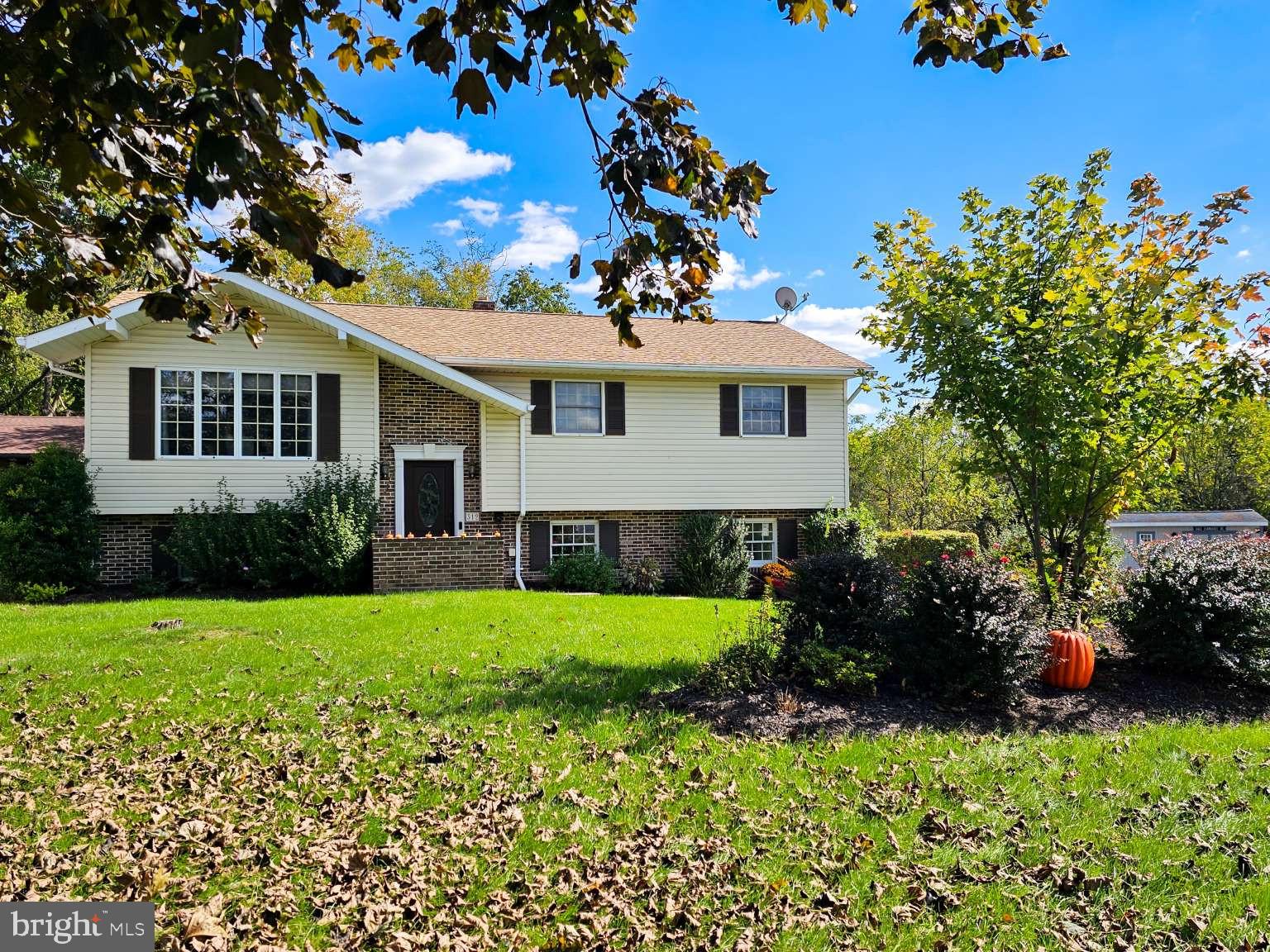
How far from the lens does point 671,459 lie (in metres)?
16.2

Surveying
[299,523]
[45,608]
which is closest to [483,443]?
[299,523]

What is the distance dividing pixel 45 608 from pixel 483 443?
7.35 m

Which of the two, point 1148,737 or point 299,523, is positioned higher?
point 299,523

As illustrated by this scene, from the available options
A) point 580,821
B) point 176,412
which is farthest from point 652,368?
point 580,821

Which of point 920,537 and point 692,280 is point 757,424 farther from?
point 692,280

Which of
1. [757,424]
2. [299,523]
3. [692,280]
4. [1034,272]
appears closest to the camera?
[692,280]

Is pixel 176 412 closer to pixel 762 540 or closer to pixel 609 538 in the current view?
pixel 609 538

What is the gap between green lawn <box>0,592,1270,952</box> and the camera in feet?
10.6

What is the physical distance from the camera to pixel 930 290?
782 cm

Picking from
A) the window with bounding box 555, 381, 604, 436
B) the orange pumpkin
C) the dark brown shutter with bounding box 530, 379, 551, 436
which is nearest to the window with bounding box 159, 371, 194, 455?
the dark brown shutter with bounding box 530, 379, 551, 436

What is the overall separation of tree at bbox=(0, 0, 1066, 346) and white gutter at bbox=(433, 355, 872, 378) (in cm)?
1000

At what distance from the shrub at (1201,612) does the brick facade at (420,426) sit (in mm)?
11079

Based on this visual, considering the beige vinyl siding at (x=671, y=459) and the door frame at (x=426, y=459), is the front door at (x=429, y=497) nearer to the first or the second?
the door frame at (x=426, y=459)

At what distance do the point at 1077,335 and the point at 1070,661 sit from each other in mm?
3092
